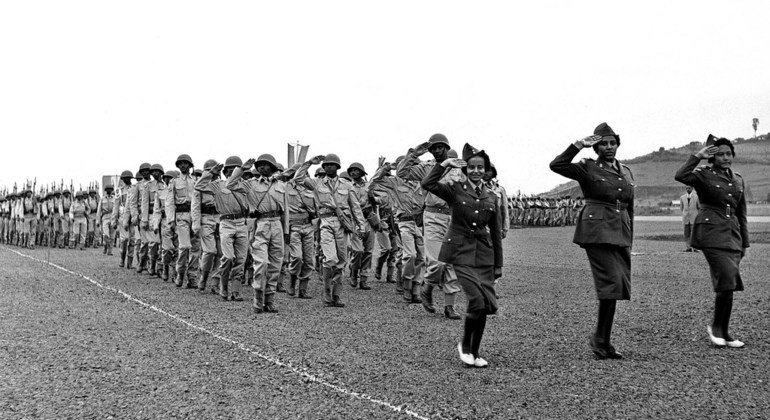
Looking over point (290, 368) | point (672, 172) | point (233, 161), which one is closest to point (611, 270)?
point (290, 368)

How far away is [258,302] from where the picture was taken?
35.5 feet

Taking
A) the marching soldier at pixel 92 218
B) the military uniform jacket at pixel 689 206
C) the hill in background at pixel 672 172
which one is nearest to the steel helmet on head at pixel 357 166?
the military uniform jacket at pixel 689 206

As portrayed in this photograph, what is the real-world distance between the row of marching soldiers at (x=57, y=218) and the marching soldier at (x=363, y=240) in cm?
1689

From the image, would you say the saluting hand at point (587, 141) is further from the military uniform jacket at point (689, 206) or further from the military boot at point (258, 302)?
the military uniform jacket at point (689, 206)

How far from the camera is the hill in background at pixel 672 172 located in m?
85.8

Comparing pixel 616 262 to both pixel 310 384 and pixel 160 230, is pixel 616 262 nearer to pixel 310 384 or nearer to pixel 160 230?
pixel 310 384

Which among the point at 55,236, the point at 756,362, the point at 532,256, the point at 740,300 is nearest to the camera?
the point at 756,362

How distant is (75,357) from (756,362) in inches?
253

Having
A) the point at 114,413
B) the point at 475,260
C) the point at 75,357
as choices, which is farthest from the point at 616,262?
the point at 75,357

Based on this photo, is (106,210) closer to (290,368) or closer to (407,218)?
(407,218)

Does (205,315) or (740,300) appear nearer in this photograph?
(205,315)

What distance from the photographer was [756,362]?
7098 mm

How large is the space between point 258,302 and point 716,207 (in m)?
6.04

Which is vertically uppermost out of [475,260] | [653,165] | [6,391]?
[653,165]
